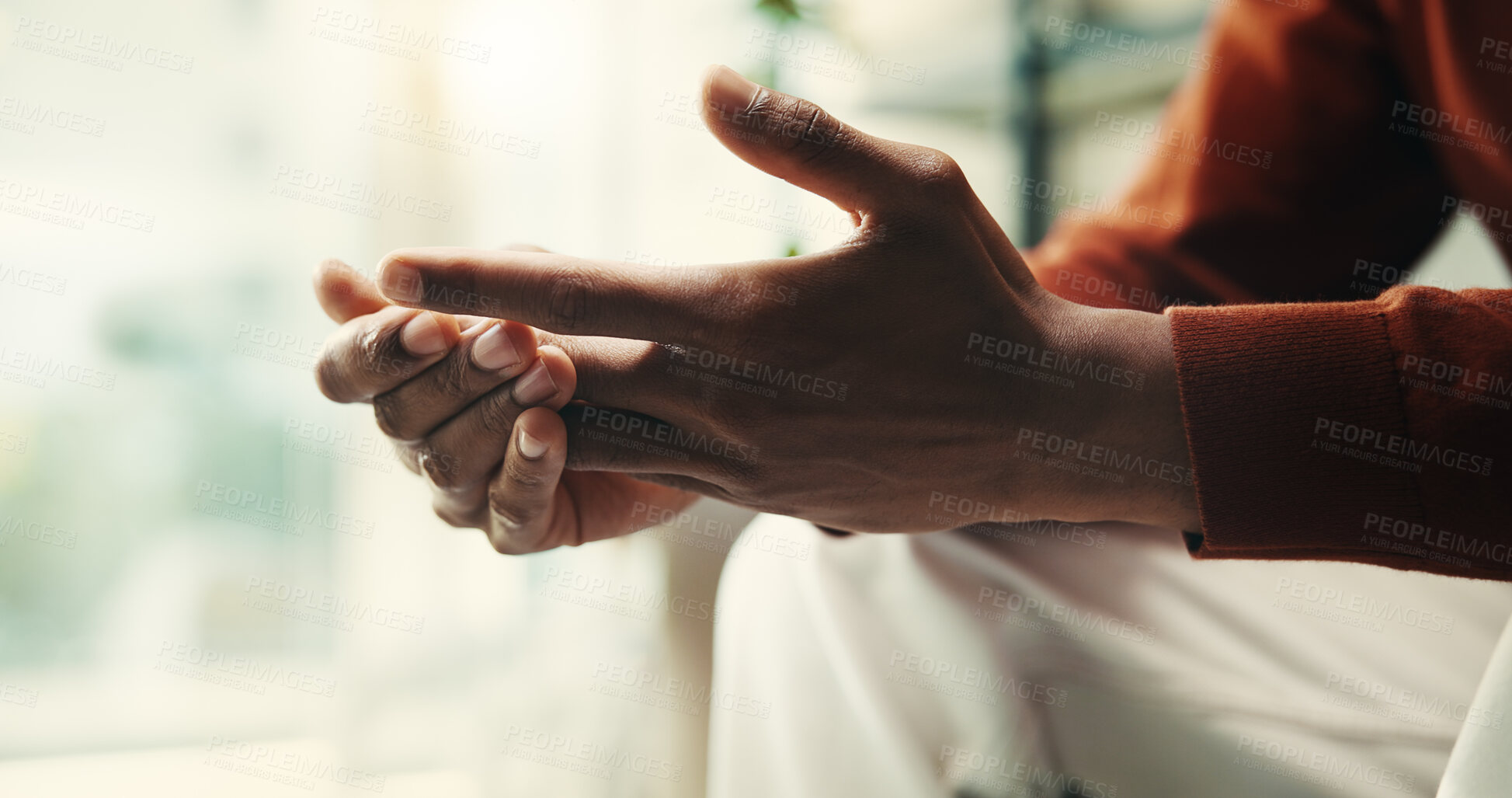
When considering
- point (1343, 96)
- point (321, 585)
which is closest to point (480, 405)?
point (1343, 96)

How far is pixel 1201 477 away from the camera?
52 centimetres

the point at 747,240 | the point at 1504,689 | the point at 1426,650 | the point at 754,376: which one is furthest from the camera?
the point at 747,240

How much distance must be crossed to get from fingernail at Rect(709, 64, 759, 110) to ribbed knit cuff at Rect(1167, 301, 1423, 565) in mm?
317

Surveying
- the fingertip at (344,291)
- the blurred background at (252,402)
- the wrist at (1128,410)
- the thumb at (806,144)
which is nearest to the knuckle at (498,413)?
the fingertip at (344,291)

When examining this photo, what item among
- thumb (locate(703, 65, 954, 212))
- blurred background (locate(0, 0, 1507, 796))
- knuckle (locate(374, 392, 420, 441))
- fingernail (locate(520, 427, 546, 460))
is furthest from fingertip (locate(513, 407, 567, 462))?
blurred background (locate(0, 0, 1507, 796))

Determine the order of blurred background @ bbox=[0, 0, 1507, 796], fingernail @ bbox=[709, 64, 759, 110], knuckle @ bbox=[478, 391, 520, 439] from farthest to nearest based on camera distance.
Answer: blurred background @ bbox=[0, 0, 1507, 796], knuckle @ bbox=[478, 391, 520, 439], fingernail @ bbox=[709, 64, 759, 110]

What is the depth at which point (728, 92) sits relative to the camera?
19.1 inches

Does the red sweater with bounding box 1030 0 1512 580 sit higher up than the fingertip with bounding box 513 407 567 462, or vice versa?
the red sweater with bounding box 1030 0 1512 580

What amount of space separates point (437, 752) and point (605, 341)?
1.42 m

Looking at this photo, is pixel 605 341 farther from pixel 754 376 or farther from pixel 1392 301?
pixel 1392 301

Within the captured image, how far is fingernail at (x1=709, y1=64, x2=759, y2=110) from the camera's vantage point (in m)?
0.48

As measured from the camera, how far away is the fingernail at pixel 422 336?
56 cm

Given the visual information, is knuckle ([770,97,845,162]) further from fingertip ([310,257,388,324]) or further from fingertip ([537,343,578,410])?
fingertip ([310,257,388,324])

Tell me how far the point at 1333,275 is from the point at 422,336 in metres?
1.09
